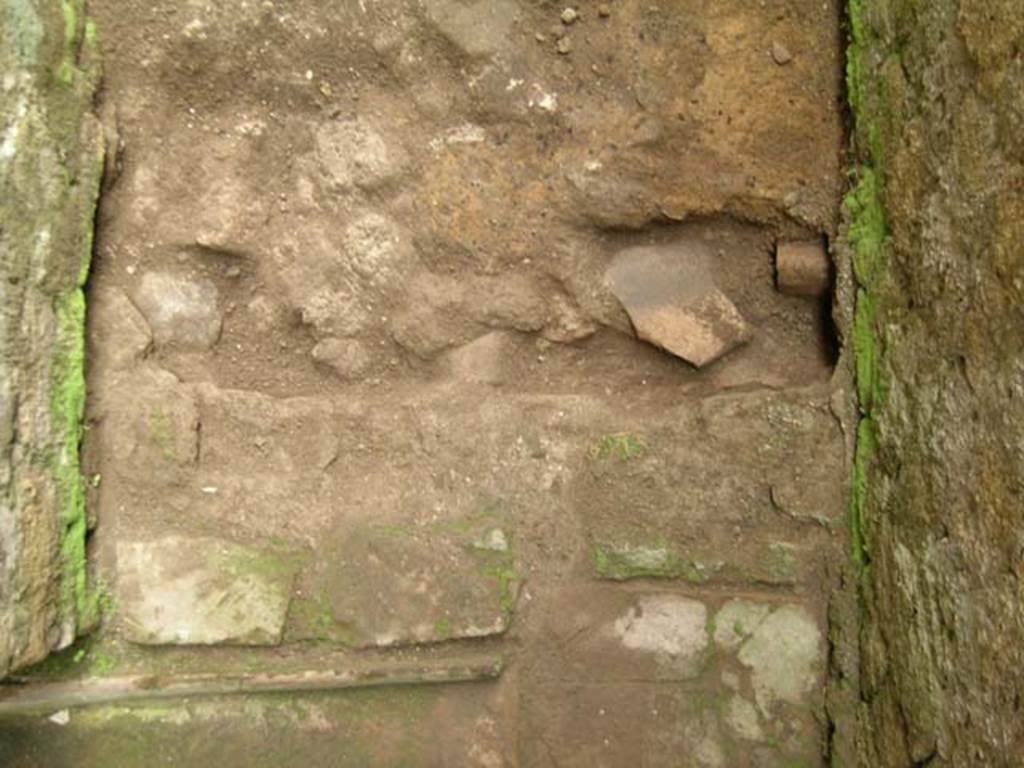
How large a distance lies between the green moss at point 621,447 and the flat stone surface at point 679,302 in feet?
0.72

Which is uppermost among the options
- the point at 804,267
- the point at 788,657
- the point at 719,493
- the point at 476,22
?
the point at 476,22

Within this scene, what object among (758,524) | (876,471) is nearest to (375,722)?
(758,524)

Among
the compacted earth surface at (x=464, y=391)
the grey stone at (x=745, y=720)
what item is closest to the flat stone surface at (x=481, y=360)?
the compacted earth surface at (x=464, y=391)

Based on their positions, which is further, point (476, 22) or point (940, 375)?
point (476, 22)

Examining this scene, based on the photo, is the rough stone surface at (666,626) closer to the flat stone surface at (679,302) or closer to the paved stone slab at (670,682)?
the paved stone slab at (670,682)

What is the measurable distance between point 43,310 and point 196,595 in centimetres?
67

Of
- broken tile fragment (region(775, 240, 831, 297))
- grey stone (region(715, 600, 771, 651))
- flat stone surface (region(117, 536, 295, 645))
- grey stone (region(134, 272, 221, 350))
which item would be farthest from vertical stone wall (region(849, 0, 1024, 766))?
grey stone (region(134, 272, 221, 350))

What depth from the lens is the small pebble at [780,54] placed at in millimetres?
1765

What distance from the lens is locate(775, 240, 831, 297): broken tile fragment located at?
177 centimetres

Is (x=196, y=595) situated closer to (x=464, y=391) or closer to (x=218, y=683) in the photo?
(x=218, y=683)

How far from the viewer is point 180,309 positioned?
185 centimetres

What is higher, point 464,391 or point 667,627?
point 464,391

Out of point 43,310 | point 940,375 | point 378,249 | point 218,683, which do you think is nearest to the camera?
point 940,375

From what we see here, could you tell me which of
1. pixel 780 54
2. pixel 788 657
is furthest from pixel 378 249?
pixel 788 657
